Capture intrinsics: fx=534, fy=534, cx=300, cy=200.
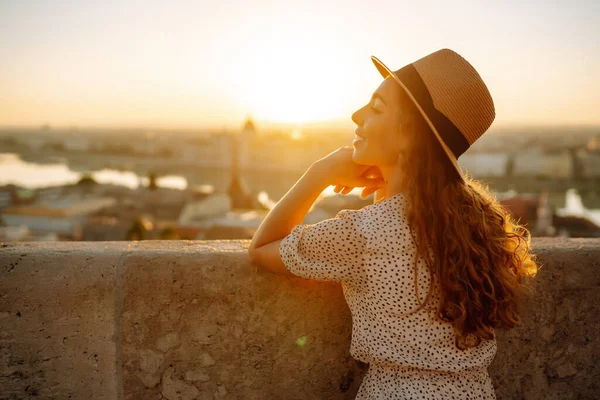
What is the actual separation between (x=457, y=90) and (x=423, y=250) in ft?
0.78

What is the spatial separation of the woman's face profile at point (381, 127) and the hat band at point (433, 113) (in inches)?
1.6

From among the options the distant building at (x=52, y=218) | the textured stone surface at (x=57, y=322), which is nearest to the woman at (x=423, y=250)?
the textured stone surface at (x=57, y=322)

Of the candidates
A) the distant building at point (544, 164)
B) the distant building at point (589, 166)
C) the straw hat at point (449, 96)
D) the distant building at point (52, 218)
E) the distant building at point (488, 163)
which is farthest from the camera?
the distant building at point (488, 163)

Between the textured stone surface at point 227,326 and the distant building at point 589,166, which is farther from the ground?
the textured stone surface at point 227,326

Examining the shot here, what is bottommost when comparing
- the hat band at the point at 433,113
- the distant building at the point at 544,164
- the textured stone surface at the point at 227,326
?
the distant building at the point at 544,164

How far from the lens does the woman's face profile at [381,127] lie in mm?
836

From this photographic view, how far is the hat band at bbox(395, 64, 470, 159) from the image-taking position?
0.77 m

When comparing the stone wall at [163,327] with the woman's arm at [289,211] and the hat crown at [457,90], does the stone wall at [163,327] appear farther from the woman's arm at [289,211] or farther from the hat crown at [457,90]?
the hat crown at [457,90]

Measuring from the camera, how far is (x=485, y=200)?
0.89 m

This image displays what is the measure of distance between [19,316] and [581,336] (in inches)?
43.8

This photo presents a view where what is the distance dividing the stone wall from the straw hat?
395mm

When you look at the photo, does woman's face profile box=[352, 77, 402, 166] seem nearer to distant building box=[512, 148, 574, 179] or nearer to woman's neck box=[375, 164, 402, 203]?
woman's neck box=[375, 164, 402, 203]

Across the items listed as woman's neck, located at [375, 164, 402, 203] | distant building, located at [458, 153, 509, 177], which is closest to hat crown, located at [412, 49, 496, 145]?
woman's neck, located at [375, 164, 402, 203]

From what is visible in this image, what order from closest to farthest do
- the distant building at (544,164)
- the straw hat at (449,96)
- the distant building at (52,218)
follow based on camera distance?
the straw hat at (449,96)
the distant building at (52,218)
the distant building at (544,164)
